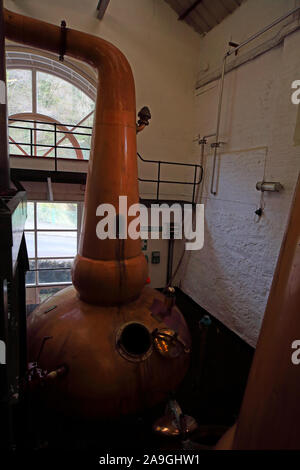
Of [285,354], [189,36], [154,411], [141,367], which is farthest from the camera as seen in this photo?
[189,36]

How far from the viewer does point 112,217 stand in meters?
2.24

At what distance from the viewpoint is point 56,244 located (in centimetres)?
488

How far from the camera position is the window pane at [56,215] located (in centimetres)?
471

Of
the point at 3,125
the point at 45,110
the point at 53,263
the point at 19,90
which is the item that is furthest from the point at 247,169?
the point at 19,90

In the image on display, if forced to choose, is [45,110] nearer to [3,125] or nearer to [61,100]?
[61,100]

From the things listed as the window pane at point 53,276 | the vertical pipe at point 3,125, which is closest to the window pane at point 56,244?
the window pane at point 53,276

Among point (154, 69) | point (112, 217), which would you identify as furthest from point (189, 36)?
point (112, 217)

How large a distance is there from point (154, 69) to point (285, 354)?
206 inches

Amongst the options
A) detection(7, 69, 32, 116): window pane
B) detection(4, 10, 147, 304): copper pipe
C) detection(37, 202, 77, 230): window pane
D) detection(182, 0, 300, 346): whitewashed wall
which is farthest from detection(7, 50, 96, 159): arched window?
detection(182, 0, 300, 346): whitewashed wall

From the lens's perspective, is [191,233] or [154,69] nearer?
[154,69]

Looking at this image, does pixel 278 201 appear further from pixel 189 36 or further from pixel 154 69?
pixel 189 36

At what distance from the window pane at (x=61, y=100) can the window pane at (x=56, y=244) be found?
205 centimetres

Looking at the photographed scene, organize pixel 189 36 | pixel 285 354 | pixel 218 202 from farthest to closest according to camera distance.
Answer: pixel 189 36 < pixel 218 202 < pixel 285 354

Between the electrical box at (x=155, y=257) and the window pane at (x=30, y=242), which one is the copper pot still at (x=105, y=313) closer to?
the window pane at (x=30, y=242)
